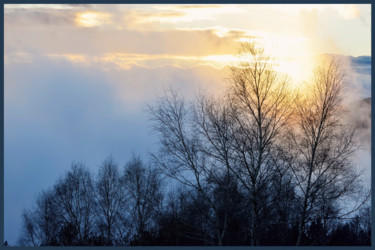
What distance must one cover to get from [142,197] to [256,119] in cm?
914

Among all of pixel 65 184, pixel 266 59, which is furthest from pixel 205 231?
pixel 65 184

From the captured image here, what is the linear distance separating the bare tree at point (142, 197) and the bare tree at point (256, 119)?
548cm

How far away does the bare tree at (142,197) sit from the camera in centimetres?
2642

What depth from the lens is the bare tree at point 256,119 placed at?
21375mm

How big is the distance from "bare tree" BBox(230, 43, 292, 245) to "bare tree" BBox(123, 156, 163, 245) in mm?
5485

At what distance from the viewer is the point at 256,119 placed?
2148 cm

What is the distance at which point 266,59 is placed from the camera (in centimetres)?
2166

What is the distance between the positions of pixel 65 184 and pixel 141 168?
187 inches

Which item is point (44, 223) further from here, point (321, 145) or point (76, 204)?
point (321, 145)

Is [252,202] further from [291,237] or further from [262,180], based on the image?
[291,237]

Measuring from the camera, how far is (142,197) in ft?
92.7

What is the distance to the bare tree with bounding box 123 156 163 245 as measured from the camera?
26417 mm

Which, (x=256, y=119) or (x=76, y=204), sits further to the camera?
(x=76, y=204)

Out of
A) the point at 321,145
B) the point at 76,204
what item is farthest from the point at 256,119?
the point at 76,204
